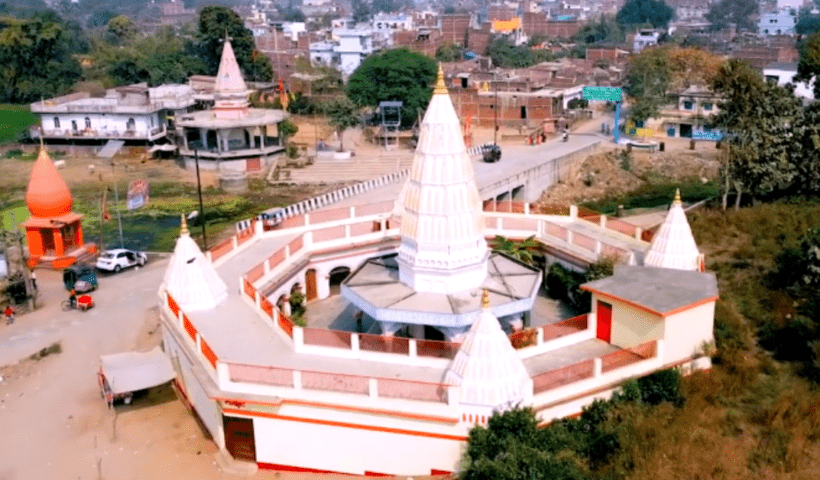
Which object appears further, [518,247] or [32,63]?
[32,63]

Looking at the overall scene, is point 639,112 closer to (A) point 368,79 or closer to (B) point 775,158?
(A) point 368,79

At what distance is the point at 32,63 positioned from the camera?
7806 centimetres

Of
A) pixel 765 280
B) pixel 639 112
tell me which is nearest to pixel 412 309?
pixel 765 280

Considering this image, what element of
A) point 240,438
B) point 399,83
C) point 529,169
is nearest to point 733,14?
point 399,83

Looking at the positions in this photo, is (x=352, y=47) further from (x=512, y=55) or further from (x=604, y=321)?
(x=604, y=321)

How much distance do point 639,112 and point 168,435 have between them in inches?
1737

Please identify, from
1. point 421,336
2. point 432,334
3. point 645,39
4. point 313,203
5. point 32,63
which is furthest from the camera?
point 645,39

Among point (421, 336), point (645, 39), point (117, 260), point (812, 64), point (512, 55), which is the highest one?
point (645, 39)

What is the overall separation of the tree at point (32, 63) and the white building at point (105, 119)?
78.7 feet

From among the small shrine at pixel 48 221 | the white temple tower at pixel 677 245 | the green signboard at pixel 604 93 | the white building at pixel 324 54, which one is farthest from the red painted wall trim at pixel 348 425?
the white building at pixel 324 54

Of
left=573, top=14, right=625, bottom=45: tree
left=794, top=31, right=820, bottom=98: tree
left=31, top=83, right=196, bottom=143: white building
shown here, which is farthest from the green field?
left=573, top=14, right=625, bottom=45: tree

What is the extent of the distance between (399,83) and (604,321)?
42.2 m

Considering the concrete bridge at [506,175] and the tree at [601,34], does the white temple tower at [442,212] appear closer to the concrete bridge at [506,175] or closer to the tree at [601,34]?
the concrete bridge at [506,175]

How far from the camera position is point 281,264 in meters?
22.8
